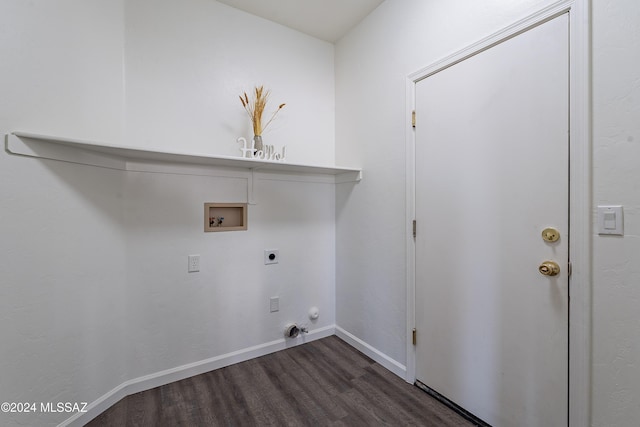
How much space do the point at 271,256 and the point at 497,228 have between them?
1639 mm

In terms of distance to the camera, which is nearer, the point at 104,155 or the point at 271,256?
the point at 104,155

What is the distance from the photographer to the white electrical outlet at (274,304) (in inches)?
91.6

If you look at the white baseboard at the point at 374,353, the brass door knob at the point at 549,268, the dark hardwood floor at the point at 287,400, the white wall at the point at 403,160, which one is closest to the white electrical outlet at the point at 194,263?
the dark hardwood floor at the point at 287,400

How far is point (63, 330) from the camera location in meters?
1.44

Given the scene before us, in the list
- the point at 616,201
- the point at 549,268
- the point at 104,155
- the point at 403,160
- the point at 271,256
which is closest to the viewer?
the point at 616,201

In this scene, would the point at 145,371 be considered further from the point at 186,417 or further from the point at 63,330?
the point at 63,330

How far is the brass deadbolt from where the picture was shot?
1219mm

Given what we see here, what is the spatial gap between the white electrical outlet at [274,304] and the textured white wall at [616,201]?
6.34 ft

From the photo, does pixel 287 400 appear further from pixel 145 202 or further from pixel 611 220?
pixel 611 220

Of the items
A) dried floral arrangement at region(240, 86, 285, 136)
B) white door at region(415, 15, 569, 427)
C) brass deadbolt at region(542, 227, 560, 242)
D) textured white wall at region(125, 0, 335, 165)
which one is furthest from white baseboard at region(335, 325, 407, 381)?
dried floral arrangement at region(240, 86, 285, 136)

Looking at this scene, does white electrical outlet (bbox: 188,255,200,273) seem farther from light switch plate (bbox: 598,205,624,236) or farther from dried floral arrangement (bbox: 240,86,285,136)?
light switch plate (bbox: 598,205,624,236)

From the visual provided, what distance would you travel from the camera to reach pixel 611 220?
107 centimetres

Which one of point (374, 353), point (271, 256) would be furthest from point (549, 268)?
point (271, 256)

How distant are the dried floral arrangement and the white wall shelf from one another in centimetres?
33
